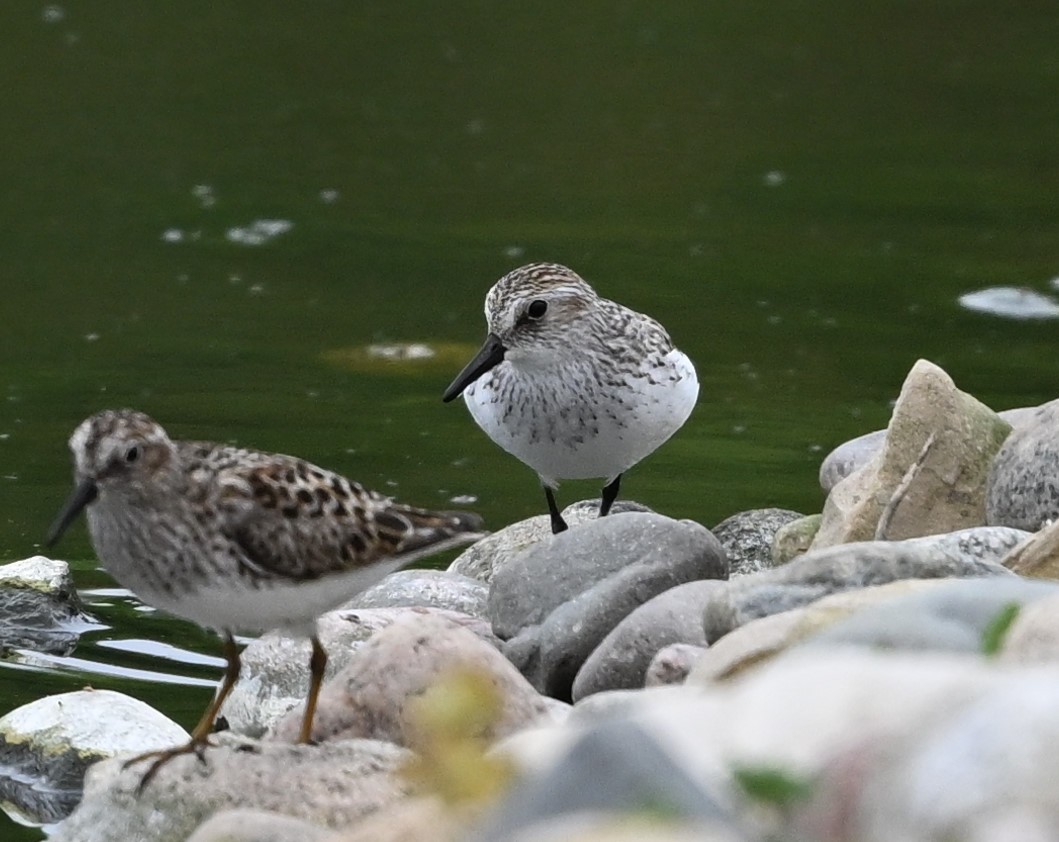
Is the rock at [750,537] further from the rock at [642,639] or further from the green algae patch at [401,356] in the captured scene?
the green algae patch at [401,356]

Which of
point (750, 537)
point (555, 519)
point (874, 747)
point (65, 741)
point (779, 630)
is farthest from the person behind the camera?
point (750, 537)

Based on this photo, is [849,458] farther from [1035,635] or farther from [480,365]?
[1035,635]

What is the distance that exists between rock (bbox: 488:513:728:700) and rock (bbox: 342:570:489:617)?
571 mm

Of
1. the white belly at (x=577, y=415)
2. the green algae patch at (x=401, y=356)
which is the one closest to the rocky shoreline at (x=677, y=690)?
the white belly at (x=577, y=415)

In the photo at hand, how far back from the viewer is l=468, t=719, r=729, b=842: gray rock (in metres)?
3.58

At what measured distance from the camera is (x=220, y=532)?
18.9 feet

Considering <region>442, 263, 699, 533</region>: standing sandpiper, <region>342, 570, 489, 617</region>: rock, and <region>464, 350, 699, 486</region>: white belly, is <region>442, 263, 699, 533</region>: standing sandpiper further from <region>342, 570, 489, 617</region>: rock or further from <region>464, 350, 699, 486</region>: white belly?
<region>342, 570, 489, 617</region>: rock

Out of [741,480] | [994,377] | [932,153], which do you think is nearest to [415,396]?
[741,480]

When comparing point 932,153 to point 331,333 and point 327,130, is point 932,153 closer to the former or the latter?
point 327,130

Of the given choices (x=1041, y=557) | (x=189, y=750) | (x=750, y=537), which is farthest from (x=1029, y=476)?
(x=189, y=750)

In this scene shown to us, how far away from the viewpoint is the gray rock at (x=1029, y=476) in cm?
767

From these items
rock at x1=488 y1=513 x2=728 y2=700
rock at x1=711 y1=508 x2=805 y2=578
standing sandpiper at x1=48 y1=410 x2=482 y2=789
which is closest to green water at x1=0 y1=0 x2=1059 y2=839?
rock at x1=711 y1=508 x2=805 y2=578

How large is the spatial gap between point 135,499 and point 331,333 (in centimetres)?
783

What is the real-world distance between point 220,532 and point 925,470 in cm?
341
